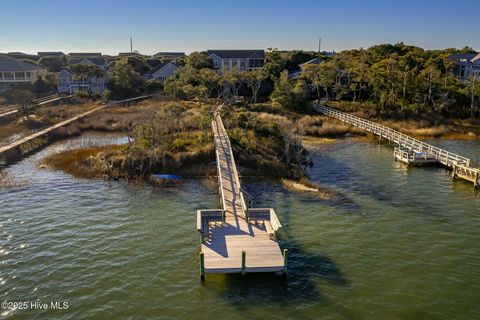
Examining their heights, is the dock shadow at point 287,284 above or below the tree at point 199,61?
below

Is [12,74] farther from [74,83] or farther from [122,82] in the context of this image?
[122,82]

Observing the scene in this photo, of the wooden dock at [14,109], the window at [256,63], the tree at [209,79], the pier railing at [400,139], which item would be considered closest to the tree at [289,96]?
the pier railing at [400,139]

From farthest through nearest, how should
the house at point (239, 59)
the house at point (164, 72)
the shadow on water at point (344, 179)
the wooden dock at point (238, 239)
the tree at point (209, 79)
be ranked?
Result: the house at point (239, 59)
the house at point (164, 72)
the tree at point (209, 79)
the shadow on water at point (344, 179)
the wooden dock at point (238, 239)

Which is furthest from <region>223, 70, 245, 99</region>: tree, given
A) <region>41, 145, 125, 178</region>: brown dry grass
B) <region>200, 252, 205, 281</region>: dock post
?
<region>200, 252, 205, 281</region>: dock post

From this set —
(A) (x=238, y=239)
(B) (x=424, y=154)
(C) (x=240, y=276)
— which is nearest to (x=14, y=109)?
(A) (x=238, y=239)

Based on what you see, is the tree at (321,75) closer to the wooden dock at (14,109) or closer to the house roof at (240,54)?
the house roof at (240,54)
